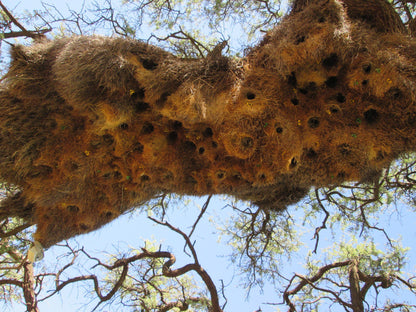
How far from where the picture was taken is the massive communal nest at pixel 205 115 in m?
4.39

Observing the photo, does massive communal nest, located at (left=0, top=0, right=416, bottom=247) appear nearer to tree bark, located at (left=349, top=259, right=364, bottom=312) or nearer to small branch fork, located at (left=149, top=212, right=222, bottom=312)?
small branch fork, located at (left=149, top=212, right=222, bottom=312)

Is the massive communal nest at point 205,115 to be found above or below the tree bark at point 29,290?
above

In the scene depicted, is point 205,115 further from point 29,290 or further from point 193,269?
point 29,290

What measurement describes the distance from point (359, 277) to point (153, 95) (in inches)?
196

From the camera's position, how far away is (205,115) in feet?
14.7

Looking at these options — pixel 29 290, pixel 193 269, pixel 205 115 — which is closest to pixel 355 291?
pixel 193 269

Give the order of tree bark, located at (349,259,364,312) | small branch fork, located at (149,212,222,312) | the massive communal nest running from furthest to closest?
small branch fork, located at (149,212,222,312) → tree bark, located at (349,259,364,312) → the massive communal nest

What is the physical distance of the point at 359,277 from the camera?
6.10 meters

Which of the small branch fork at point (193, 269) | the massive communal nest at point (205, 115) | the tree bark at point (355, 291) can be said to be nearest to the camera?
the massive communal nest at point (205, 115)

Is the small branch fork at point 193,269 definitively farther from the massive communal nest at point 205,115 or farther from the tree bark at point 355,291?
the tree bark at point 355,291

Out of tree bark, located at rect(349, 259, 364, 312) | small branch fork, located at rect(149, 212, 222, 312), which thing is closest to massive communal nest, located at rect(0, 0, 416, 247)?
small branch fork, located at rect(149, 212, 222, 312)

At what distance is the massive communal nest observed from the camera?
4387mm

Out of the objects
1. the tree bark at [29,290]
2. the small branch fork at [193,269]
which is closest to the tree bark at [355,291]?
the small branch fork at [193,269]

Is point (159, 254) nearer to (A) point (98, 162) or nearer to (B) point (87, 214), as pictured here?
(B) point (87, 214)
